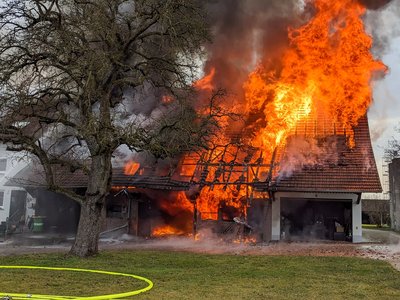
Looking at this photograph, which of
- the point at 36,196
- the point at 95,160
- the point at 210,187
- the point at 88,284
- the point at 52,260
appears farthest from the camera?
the point at 36,196

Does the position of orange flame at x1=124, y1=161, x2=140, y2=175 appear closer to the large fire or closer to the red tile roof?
the large fire

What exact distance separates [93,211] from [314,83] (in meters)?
14.4

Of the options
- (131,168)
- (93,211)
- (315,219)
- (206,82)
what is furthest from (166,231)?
(93,211)

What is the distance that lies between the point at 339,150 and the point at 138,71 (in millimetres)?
12752

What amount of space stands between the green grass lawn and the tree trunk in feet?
1.68

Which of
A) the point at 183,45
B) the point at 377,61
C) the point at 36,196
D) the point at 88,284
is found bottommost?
the point at 88,284

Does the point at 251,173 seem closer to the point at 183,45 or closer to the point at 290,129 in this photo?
the point at 290,129

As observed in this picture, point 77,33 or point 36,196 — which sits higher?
point 77,33

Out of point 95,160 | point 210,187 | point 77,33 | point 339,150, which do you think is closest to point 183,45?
point 77,33

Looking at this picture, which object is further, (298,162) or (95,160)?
(298,162)

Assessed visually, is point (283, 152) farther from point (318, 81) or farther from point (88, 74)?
point (88, 74)

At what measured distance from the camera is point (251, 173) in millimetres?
22547

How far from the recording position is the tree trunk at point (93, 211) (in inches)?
564

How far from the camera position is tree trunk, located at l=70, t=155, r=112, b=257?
14.3 metres
